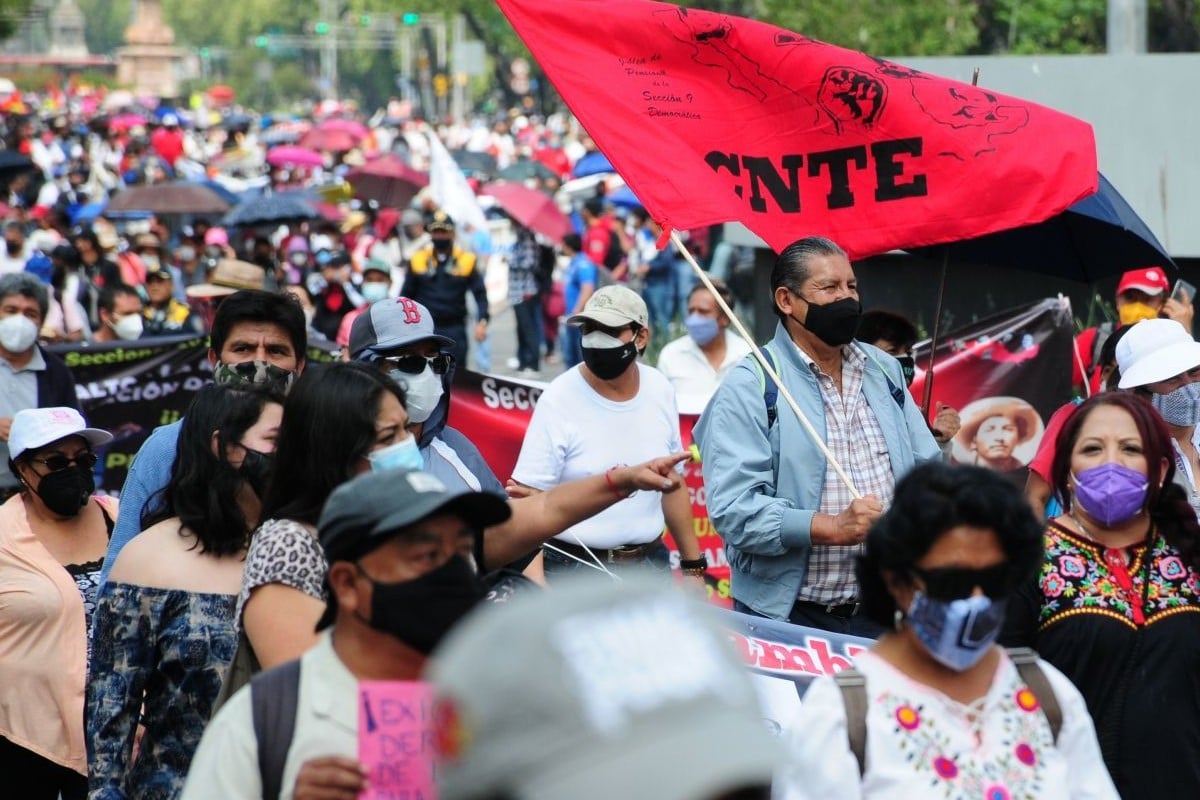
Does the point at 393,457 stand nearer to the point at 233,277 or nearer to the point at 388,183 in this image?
the point at 233,277

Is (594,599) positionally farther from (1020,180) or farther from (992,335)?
(992,335)

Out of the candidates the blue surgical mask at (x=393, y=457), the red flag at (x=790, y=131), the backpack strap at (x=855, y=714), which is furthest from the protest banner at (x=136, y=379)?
the backpack strap at (x=855, y=714)

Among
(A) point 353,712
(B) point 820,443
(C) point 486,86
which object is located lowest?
(C) point 486,86

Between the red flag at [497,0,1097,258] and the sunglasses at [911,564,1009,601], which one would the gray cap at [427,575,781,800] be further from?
the red flag at [497,0,1097,258]

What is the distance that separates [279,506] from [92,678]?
2.89 ft

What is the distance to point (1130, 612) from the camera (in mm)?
4234

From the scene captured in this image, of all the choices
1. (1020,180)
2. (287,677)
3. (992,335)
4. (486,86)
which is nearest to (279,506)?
(287,677)

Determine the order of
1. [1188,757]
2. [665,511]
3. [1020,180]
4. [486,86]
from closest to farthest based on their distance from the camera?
1. [1188,757]
2. [1020,180]
3. [665,511]
4. [486,86]

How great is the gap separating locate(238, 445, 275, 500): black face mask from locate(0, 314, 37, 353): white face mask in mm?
4560

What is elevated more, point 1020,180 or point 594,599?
point 594,599

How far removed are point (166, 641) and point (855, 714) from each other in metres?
1.80

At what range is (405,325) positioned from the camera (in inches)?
220

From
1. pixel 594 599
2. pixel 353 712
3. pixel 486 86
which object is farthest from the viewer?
pixel 486 86

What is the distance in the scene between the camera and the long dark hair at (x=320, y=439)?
370 centimetres
